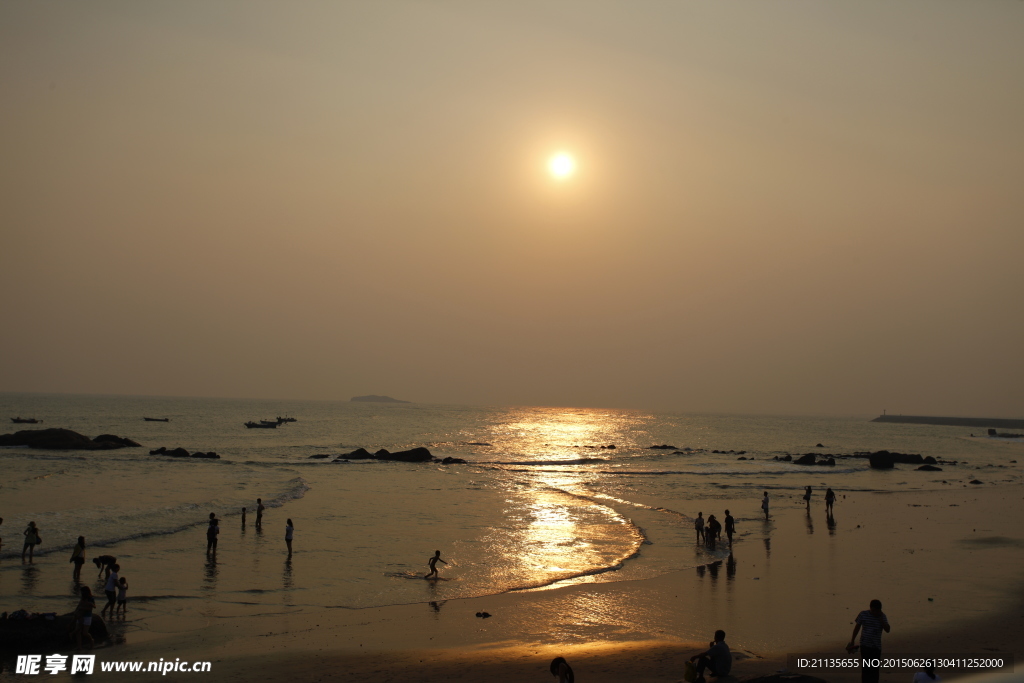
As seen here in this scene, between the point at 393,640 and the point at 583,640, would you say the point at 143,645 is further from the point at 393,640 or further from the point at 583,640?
the point at 583,640

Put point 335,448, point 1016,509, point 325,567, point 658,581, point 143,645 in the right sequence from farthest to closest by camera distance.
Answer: point 335,448 → point 1016,509 → point 325,567 → point 658,581 → point 143,645

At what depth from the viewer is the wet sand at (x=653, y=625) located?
14125mm

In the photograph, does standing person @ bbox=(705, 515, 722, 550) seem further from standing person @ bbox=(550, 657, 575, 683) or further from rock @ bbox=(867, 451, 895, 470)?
rock @ bbox=(867, 451, 895, 470)

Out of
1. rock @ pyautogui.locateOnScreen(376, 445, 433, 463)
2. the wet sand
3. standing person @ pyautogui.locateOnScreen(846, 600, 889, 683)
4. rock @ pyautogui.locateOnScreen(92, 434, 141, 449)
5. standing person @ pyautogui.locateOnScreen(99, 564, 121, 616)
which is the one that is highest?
standing person @ pyautogui.locateOnScreen(846, 600, 889, 683)

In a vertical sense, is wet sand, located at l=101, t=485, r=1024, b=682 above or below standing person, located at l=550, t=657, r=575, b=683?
below

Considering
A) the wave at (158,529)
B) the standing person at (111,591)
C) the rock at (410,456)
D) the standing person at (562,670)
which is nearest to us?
the standing person at (562,670)

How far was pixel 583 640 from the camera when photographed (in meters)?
15.9

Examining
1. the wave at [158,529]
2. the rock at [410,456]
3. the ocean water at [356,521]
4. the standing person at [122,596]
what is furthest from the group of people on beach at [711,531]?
the rock at [410,456]

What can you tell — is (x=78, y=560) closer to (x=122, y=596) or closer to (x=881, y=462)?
(x=122, y=596)

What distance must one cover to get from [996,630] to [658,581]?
8.67 meters

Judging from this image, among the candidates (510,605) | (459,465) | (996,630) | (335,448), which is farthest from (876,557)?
(335,448)

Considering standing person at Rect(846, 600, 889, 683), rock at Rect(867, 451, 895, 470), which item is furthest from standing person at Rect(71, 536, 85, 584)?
rock at Rect(867, 451, 895, 470)

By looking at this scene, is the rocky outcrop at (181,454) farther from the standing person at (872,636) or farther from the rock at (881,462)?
the standing person at (872,636)

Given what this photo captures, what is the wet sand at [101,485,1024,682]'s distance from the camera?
14.1 meters
